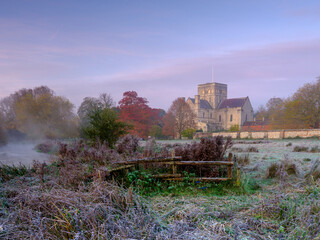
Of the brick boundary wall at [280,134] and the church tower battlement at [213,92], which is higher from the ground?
the church tower battlement at [213,92]

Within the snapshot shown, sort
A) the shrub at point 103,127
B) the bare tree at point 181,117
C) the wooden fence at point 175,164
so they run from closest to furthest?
the wooden fence at point 175,164
the shrub at point 103,127
the bare tree at point 181,117

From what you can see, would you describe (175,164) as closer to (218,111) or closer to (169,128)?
(169,128)

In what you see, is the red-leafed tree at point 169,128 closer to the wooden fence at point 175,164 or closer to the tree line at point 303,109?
the tree line at point 303,109

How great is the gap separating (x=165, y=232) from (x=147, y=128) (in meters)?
35.3

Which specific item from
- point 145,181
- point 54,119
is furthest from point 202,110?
point 145,181

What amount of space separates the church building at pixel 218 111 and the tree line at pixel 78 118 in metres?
26.5

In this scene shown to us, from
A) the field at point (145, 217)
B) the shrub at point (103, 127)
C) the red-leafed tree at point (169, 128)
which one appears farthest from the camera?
the red-leafed tree at point (169, 128)

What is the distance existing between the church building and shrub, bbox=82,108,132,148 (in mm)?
61017

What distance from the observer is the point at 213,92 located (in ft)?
301

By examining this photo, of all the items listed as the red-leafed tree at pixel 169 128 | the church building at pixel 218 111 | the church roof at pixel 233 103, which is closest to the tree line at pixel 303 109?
the red-leafed tree at pixel 169 128

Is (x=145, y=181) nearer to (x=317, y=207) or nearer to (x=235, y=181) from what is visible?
(x=235, y=181)

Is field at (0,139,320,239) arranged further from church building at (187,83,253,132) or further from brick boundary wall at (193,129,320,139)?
church building at (187,83,253,132)

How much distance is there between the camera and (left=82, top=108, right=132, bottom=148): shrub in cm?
1202

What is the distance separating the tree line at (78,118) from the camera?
12.2m
